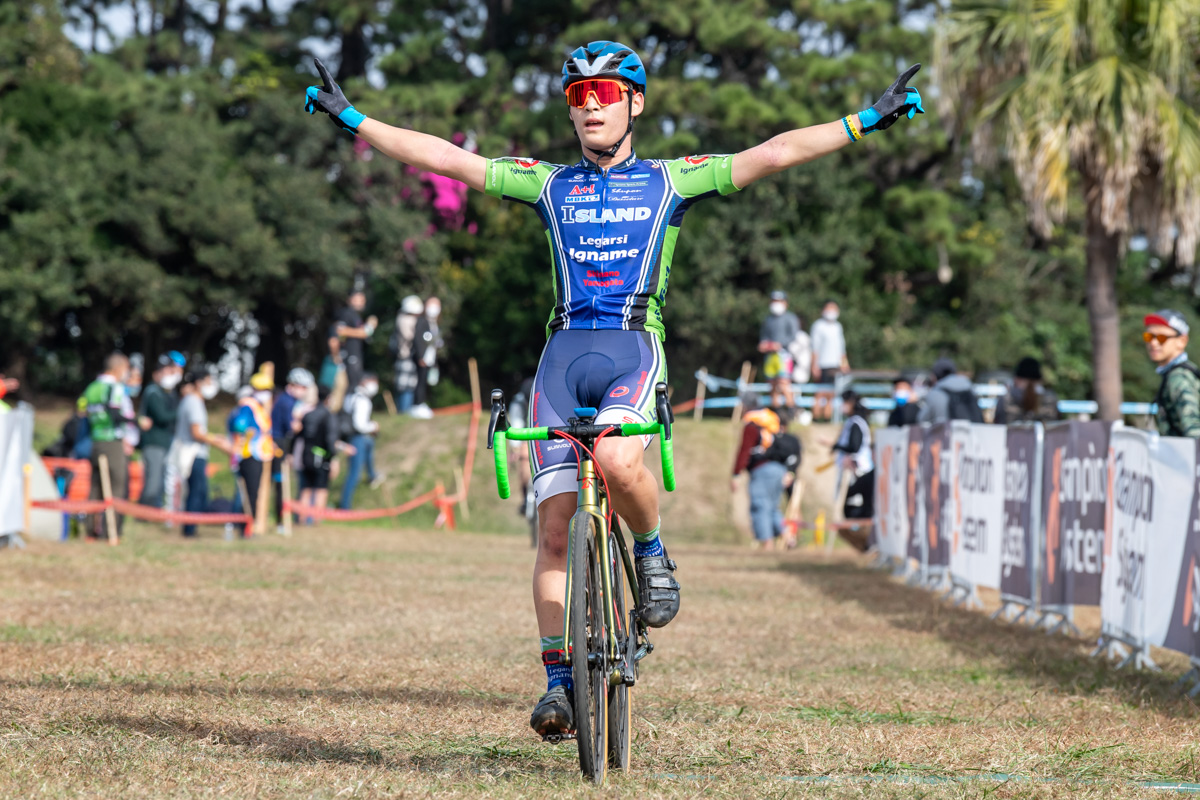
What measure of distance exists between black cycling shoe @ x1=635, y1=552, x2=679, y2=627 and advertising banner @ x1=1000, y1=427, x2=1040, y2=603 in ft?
19.8

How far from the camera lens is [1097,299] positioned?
2086 cm

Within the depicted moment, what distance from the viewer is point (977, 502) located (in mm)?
12094

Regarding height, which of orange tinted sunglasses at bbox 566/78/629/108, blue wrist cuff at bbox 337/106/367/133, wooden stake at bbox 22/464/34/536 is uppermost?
orange tinted sunglasses at bbox 566/78/629/108

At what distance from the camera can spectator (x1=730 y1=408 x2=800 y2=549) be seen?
1812 cm

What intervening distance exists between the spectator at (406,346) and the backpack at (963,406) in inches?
567

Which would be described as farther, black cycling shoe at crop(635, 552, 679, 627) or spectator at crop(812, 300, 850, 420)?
spectator at crop(812, 300, 850, 420)

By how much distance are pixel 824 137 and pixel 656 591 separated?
5.49ft

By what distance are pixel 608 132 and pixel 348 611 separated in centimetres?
652

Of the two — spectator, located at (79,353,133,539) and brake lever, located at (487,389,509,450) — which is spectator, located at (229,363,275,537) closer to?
spectator, located at (79,353,133,539)

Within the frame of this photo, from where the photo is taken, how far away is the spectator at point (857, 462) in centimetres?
1853

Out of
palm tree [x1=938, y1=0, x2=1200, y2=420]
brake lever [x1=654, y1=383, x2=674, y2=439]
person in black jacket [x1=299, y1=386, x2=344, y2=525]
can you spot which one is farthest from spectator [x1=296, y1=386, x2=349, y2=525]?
brake lever [x1=654, y1=383, x2=674, y2=439]

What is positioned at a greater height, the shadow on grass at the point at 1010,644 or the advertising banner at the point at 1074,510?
the advertising banner at the point at 1074,510

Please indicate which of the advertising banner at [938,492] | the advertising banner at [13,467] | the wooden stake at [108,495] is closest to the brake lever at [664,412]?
the advertising banner at [938,492]

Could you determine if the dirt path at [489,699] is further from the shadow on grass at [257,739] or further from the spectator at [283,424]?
the spectator at [283,424]
